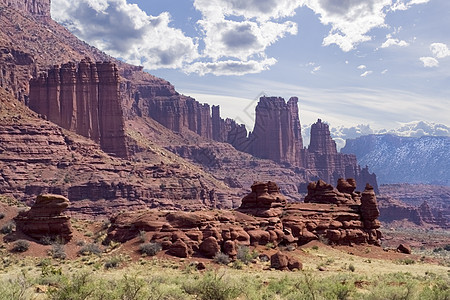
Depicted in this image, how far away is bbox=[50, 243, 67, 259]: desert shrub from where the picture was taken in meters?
36.3

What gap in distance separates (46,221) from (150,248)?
888 centimetres

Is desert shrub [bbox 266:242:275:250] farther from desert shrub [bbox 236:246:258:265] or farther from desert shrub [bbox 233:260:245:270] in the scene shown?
desert shrub [bbox 233:260:245:270]

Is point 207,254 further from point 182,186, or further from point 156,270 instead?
point 182,186

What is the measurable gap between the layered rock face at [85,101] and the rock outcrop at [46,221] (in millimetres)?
96019

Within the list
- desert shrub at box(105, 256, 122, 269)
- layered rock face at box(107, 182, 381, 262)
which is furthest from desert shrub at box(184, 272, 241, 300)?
layered rock face at box(107, 182, 381, 262)

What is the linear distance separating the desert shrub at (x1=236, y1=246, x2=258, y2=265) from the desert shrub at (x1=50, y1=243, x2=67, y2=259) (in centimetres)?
1224

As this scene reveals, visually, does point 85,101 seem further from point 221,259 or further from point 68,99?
point 221,259

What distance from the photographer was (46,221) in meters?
39.7

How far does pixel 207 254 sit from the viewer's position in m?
37.8

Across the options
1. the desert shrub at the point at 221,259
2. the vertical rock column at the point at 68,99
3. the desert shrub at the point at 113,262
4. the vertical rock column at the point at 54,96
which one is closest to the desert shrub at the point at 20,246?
the desert shrub at the point at 113,262

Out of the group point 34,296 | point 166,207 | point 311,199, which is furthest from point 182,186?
point 34,296

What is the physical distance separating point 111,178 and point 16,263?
8166cm

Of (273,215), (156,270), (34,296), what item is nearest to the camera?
(34,296)

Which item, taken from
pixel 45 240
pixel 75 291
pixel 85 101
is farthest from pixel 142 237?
pixel 85 101
